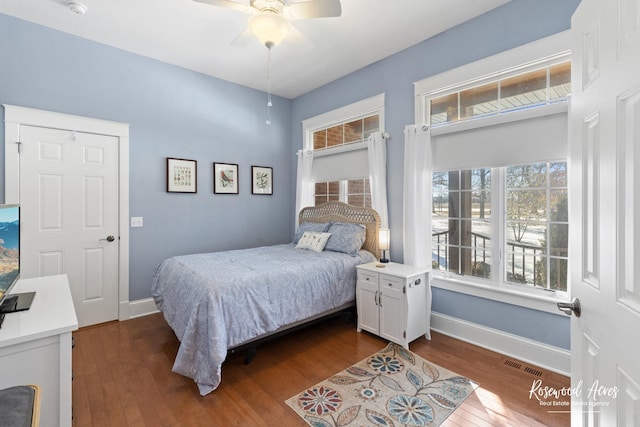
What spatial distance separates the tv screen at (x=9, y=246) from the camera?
147 cm

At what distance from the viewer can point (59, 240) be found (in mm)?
3070

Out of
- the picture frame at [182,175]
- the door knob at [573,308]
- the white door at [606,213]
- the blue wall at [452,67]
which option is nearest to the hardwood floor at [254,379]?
the blue wall at [452,67]

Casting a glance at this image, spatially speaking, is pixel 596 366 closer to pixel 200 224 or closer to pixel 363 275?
pixel 363 275

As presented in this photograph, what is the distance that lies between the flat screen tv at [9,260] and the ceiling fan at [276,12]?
5.70 feet

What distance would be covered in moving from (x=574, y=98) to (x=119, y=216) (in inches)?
161

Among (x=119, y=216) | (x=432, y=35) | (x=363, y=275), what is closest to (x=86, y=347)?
(x=119, y=216)

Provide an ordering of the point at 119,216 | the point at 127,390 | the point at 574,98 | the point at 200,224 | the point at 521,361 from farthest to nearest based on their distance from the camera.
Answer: the point at 200,224 < the point at 119,216 < the point at 521,361 < the point at 127,390 < the point at 574,98

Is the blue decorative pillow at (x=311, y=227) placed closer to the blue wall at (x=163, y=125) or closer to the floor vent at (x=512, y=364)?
the blue wall at (x=163, y=125)

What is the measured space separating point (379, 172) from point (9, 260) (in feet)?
10.4

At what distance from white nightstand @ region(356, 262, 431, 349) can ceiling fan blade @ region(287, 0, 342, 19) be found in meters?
2.20

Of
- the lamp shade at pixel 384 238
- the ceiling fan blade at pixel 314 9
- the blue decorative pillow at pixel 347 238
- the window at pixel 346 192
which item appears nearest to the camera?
the ceiling fan blade at pixel 314 9

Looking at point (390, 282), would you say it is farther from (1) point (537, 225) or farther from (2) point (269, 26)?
(2) point (269, 26)

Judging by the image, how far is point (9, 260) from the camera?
154cm

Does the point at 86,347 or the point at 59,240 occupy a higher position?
the point at 59,240
